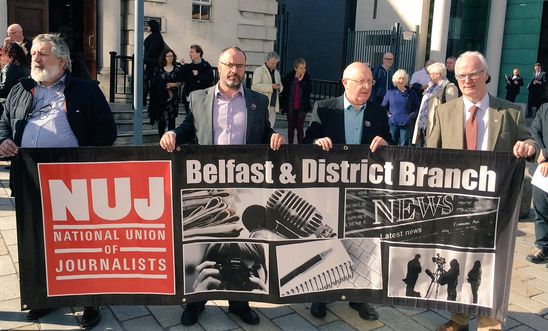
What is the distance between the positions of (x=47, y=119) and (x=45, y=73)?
0.33 meters

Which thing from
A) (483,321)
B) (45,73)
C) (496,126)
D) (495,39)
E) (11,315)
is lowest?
(11,315)

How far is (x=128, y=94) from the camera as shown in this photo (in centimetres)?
1256

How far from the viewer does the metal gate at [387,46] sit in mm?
19141

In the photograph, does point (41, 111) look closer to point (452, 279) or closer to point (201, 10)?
point (452, 279)

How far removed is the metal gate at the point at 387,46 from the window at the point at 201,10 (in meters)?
7.28

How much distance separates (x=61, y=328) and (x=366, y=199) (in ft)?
7.68

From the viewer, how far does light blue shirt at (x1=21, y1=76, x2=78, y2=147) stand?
384 centimetres

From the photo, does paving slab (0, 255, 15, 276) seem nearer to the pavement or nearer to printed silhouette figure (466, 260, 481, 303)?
the pavement

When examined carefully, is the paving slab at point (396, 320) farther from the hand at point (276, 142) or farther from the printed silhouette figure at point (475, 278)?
the hand at point (276, 142)

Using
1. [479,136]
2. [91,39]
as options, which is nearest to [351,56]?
[91,39]

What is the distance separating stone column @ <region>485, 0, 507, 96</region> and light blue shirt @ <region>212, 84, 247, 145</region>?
2010 cm

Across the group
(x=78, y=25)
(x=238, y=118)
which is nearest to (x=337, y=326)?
(x=238, y=118)

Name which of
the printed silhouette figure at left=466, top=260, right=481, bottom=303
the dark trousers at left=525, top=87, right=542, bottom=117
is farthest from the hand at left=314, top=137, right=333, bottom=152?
the dark trousers at left=525, top=87, right=542, bottom=117

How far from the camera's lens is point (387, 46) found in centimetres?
1994
